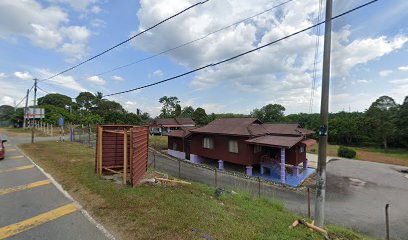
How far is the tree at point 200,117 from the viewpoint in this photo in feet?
238

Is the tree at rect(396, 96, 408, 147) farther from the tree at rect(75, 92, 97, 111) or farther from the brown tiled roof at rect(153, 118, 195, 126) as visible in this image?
the tree at rect(75, 92, 97, 111)

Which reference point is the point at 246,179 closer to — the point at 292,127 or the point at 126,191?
the point at 292,127

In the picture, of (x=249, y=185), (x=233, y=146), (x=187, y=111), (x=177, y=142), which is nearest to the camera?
(x=249, y=185)

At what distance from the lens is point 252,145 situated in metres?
22.5

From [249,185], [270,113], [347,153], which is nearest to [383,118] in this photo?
[347,153]

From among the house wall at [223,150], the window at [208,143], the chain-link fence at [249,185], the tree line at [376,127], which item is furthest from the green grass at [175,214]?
the tree line at [376,127]

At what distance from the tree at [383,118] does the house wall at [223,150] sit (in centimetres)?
4642

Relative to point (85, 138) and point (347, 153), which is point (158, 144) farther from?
point (347, 153)

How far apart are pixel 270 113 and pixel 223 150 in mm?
62119

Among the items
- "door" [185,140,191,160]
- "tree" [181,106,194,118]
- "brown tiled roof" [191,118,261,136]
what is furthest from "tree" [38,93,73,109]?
"brown tiled roof" [191,118,261,136]

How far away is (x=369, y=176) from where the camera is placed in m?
24.0

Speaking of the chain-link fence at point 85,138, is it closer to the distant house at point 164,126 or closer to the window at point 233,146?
the window at point 233,146

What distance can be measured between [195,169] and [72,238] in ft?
59.4

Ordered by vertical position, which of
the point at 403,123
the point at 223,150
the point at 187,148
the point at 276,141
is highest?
the point at 403,123
